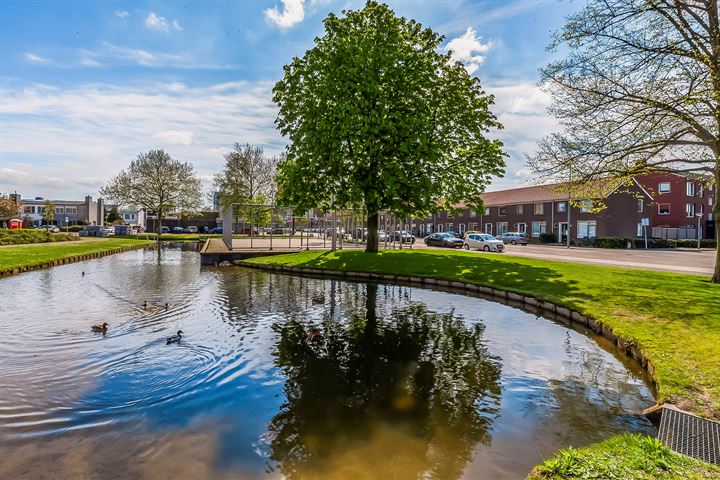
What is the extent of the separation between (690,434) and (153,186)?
60966 millimetres

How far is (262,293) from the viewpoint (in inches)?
611

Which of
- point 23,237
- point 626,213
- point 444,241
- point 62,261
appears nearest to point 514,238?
point 444,241

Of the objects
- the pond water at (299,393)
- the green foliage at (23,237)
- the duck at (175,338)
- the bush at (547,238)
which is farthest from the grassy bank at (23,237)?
the bush at (547,238)

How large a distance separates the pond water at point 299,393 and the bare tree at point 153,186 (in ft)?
156

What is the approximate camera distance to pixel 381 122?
20.4 meters

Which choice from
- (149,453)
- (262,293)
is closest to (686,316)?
(149,453)

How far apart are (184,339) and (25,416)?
3.61 metres

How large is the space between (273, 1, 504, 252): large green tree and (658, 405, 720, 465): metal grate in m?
16.4

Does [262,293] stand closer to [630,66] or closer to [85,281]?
[85,281]

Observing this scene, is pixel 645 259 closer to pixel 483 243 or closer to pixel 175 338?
pixel 483 243

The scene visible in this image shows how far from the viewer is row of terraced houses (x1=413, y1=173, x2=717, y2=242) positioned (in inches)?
2009

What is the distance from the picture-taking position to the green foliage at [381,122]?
69.1ft

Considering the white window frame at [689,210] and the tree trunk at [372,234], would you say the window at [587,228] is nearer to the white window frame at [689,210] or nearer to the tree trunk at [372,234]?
the white window frame at [689,210]

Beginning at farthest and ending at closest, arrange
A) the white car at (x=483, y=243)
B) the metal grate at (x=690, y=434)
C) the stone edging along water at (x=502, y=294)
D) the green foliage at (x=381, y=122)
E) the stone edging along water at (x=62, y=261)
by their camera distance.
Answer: the white car at (x=483, y=243), the green foliage at (x=381, y=122), the stone edging along water at (x=62, y=261), the stone edging along water at (x=502, y=294), the metal grate at (x=690, y=434)
